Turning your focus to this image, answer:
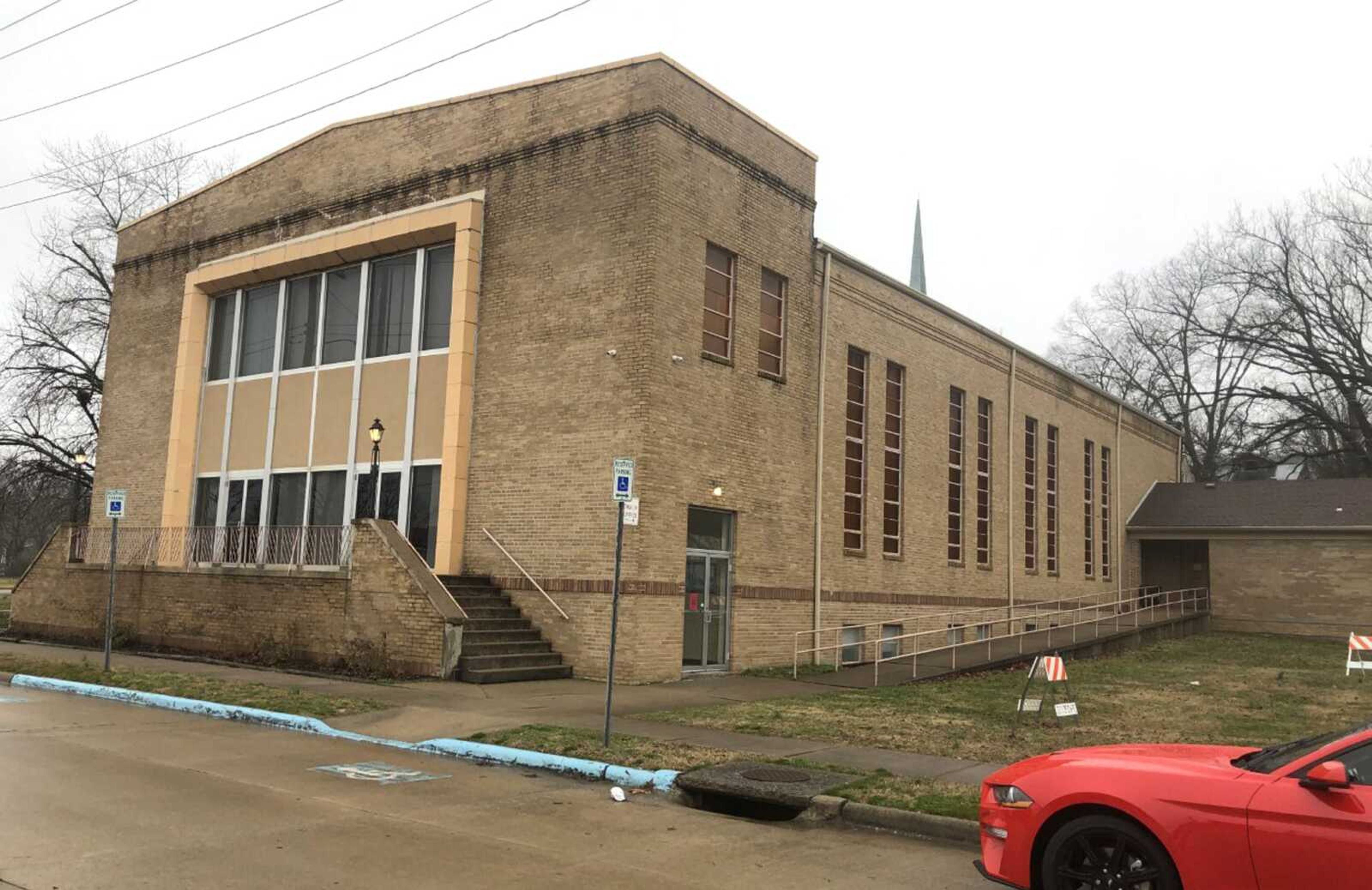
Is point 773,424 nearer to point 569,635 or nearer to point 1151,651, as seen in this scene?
point 569,635

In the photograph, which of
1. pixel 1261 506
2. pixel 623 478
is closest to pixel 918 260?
pixel 1261 506

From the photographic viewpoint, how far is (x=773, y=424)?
20000mm

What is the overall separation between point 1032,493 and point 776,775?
2385cm

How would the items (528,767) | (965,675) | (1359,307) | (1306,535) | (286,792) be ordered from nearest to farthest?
(286,792), (528,767), (965,675), (1306,535), (1359,307)

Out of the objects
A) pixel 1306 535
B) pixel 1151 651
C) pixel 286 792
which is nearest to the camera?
pixel 286 792

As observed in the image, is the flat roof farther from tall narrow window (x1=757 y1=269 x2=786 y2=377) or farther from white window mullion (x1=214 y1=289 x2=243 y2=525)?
white window mullion (x1=214 y1=289 x2=243 y2=525)

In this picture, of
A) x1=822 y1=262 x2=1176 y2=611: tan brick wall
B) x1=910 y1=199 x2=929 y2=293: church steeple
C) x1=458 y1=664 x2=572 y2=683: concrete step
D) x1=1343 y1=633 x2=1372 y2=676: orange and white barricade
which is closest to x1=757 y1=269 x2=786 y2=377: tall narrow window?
x1=822 y1=262 x2=1176 y2=611: tan brick wall

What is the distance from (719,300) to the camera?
19109 millimetres

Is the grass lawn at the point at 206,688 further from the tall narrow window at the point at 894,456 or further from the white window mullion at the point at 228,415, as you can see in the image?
the tall narrow window at the point at 894,456

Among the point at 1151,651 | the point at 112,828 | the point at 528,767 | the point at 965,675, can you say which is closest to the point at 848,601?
the point at 965,675

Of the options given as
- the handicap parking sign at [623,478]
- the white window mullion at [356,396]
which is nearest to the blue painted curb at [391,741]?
the handicap parking sign at [623,478]

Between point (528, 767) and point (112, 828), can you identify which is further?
point (528, 767)

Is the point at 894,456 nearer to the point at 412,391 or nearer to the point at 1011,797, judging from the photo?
the point at 412,391

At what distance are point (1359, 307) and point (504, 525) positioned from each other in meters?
43.1
